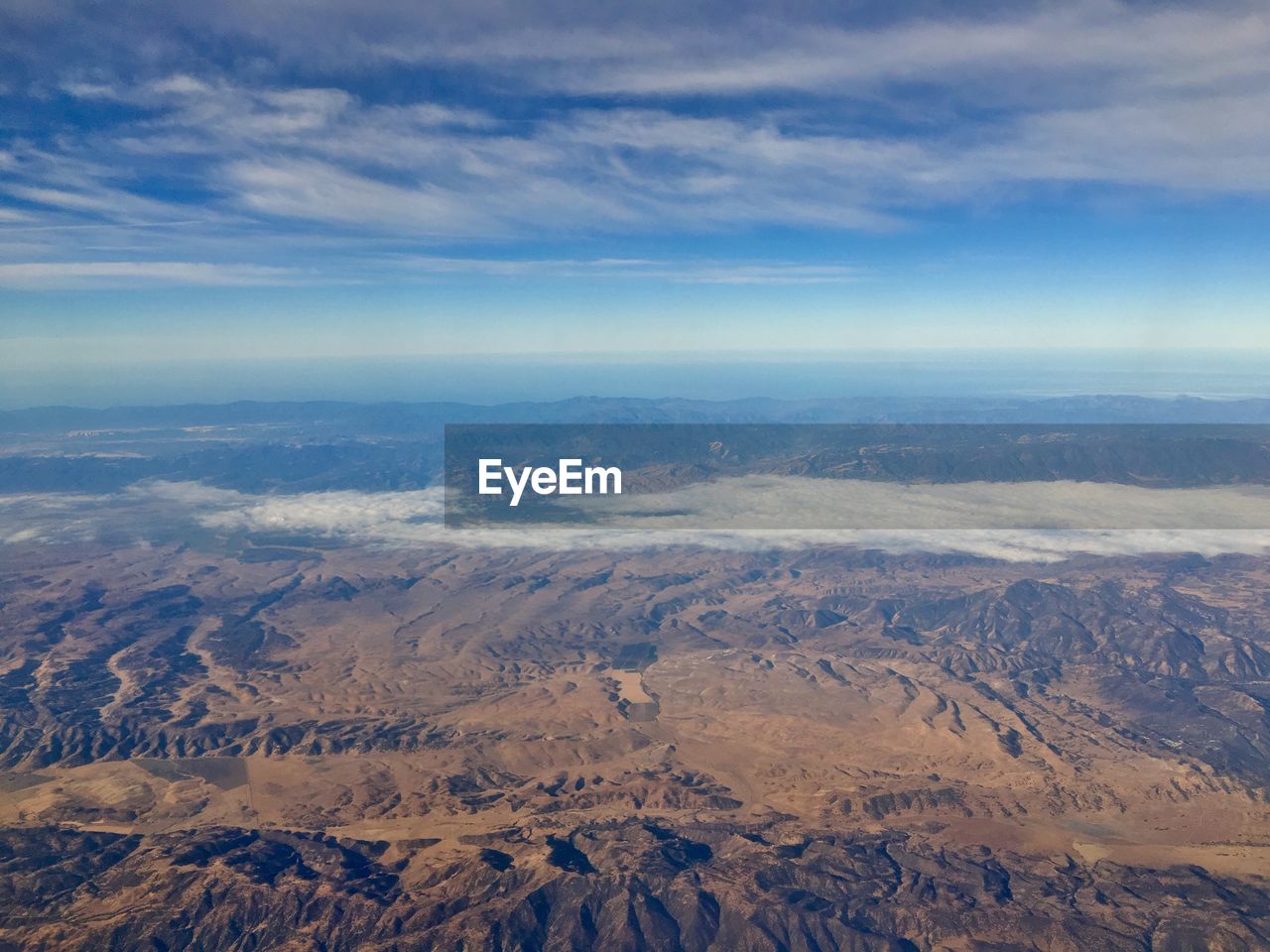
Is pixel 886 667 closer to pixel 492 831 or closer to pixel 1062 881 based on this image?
pixel 1062 881

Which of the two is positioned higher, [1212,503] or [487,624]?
[1212,503]

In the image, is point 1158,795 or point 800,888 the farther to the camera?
point 1158,795

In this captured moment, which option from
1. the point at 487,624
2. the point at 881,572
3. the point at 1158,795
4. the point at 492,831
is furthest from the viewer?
the point at 881,572

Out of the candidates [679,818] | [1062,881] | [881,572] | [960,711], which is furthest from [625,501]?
[1062,881]

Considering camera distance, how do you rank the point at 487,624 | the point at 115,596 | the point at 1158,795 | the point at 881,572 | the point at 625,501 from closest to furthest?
the point at 1158,795
the point at 487,624
the point at 115,596
the point at 881,572
the point at 625,501

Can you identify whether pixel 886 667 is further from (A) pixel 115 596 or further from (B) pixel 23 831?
(A) pixel 115 596

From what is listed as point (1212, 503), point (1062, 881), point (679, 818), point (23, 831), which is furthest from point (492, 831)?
point (1212, 503)
